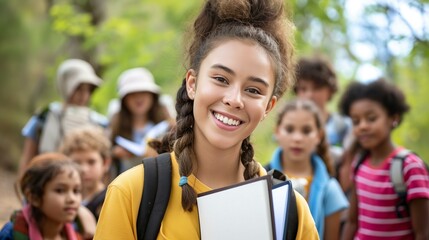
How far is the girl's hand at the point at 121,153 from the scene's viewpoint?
19.9 feet

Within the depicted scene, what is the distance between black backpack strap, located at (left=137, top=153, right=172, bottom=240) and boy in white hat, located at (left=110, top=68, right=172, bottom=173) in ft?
11.9

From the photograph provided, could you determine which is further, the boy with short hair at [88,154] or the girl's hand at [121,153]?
the girl's hand at [121,153]

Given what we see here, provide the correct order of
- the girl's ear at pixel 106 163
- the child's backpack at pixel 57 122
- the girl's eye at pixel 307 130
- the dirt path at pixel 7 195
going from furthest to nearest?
the dirt path at pixel 7 195 < the child's backpack at pixel 57 122 < the girl's ear at pixel 106 163 < the girl's eye at pixel 307 130

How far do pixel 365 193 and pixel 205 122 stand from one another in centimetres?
244

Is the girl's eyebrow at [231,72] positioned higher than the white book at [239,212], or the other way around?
the girl's eyebrow at [231,72]

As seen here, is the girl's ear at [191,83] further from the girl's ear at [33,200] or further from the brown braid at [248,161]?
the girl's ear at [33,200]

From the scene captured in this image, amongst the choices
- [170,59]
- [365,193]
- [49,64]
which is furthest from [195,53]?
[49,64]

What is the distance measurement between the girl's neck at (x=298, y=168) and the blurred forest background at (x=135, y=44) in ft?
4.35

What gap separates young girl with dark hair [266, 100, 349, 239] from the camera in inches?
176

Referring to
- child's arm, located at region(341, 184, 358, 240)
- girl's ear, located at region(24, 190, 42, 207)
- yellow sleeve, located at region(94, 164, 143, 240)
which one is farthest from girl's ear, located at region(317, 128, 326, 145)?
yellow sleeve, located at region(94, 164, 143, 240)

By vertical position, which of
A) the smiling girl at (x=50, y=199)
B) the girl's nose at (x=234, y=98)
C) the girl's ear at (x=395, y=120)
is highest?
the girl's ear at (x=395, y=120)

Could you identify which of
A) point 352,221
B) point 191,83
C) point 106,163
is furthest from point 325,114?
point 191,83

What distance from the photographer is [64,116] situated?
21.4 ft

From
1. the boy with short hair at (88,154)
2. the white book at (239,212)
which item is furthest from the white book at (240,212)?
the boy with short hair at (88,154)
